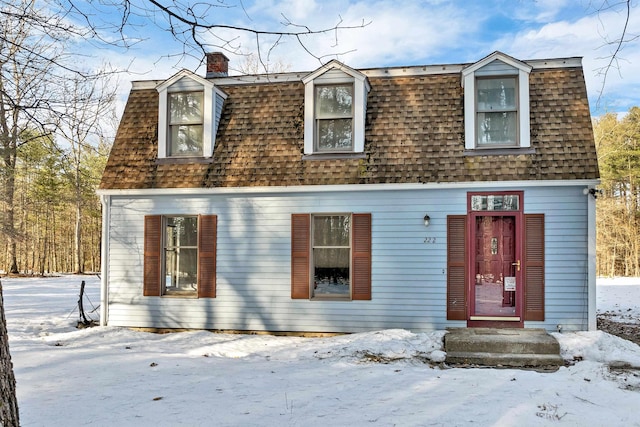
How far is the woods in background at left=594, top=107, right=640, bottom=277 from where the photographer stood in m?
26.1

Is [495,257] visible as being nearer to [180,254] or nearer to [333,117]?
[333,117]

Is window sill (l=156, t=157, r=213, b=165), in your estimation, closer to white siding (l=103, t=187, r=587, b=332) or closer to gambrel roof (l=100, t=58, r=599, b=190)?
gambrel roof (l=100, t=58, r=599, b=190)

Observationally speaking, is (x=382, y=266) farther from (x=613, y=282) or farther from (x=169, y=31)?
(x=613, y=282)

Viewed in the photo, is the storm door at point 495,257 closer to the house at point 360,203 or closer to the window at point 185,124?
the house at point 360,203

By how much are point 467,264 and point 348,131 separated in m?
3.29

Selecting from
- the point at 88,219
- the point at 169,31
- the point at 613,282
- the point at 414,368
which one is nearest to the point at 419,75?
the point at 414,368

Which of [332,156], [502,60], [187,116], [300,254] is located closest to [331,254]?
[300,254]

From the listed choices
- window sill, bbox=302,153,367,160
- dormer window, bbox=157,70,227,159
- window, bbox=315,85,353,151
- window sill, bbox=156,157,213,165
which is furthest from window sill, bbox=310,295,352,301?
dormer window, bbox=157,70,227,159

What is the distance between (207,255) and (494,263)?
17.6 feet

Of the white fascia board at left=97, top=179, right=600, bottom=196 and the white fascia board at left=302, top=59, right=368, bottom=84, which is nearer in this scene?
the white fascia board at left=97, top=179, right=600, bottom=196

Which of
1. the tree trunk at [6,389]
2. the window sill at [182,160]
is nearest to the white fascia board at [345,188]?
the window sill at [182,160]

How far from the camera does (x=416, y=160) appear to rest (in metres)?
8.21

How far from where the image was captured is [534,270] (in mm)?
7805

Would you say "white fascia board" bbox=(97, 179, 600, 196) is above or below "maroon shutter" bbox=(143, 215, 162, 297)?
above
